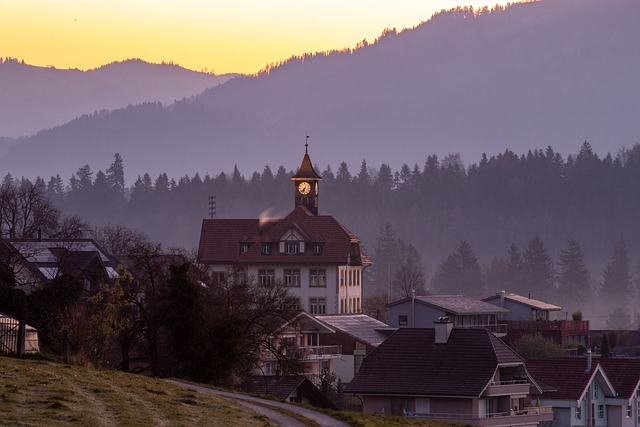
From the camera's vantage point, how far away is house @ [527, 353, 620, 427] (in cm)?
8862

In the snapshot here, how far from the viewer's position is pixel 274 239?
159375mm

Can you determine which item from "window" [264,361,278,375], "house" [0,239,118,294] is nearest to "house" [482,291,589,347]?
"house" [0,239,118,294]

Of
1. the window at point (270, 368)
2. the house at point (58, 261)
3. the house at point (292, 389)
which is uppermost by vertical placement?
the house at point (58, 261)

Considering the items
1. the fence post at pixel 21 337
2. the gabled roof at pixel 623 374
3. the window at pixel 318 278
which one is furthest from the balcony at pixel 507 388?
the window at pixel 318 278

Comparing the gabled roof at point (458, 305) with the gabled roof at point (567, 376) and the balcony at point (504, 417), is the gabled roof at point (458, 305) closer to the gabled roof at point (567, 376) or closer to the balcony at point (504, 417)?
the gabled roof at point (567, 376)

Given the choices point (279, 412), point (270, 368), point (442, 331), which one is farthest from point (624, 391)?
point (279, 412)

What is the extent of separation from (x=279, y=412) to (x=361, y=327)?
78.8 meters

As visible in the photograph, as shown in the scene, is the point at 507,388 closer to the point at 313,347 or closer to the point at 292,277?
the point at 313,347

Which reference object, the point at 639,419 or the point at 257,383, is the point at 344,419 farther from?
the point at 639,419

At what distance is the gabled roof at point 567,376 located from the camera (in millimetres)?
89069

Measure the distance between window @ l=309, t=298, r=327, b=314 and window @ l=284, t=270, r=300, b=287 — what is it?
9.74 feet

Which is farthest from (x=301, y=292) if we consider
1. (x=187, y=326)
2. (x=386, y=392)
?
(x=187, y=326)

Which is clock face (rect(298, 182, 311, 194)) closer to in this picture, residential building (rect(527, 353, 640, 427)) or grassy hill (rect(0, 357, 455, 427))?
residential building (rect(527, 353, 640, 427))

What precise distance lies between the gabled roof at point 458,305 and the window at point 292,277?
61.0ft
